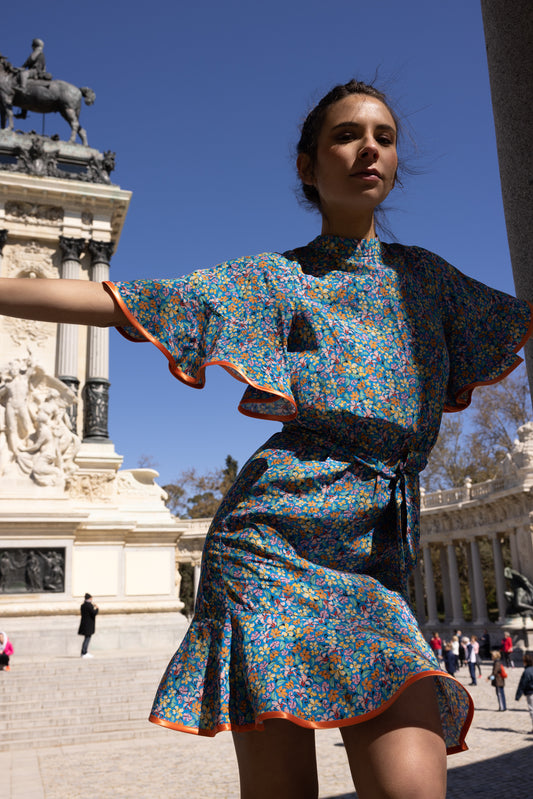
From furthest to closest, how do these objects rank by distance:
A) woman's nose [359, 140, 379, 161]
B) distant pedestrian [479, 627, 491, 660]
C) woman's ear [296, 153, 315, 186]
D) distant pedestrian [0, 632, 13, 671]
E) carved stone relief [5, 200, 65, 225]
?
distant pedestrian [479, 627, 491, 660] < carved stone relief [5, 200, 65, 225] < distant pedestrian [0, 632, 13, 671] < woman's ear [296, 153, 315, 186] < woman's nose [359, 140, 379, 161]

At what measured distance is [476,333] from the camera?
7.87 feet

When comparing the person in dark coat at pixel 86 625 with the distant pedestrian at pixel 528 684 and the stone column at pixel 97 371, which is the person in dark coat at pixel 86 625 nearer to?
the distant pedestrian at pixel 528 684

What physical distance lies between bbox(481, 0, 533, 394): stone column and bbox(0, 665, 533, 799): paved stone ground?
6.14m

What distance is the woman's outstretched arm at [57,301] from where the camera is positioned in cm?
193

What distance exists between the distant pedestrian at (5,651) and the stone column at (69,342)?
11.1 metres

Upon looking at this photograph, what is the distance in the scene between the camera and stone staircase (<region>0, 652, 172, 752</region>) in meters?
12.5

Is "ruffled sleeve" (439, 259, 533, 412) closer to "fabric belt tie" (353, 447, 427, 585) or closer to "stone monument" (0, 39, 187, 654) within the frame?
"fabric belt tie" (353, 447, 427, 585)

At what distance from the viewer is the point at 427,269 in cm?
239

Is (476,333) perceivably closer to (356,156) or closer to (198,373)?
(356,156)

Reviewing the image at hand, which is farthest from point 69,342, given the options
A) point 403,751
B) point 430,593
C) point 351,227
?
point 430,593

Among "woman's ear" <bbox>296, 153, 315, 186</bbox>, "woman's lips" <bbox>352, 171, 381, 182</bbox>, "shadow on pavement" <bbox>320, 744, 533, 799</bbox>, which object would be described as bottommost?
"shadow on pavement" <bbox>320, 744, 533, 799</bbox>

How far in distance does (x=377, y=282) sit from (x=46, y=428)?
2045 centimetres

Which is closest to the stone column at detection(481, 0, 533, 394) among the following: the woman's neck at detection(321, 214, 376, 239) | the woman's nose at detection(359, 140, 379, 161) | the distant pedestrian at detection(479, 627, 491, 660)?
the woman's neck at detection(321, 214, 376, 239)

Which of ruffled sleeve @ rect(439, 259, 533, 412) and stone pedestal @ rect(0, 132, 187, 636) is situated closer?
ruffled sleeve @ rect(439, 259, 533, 412)
